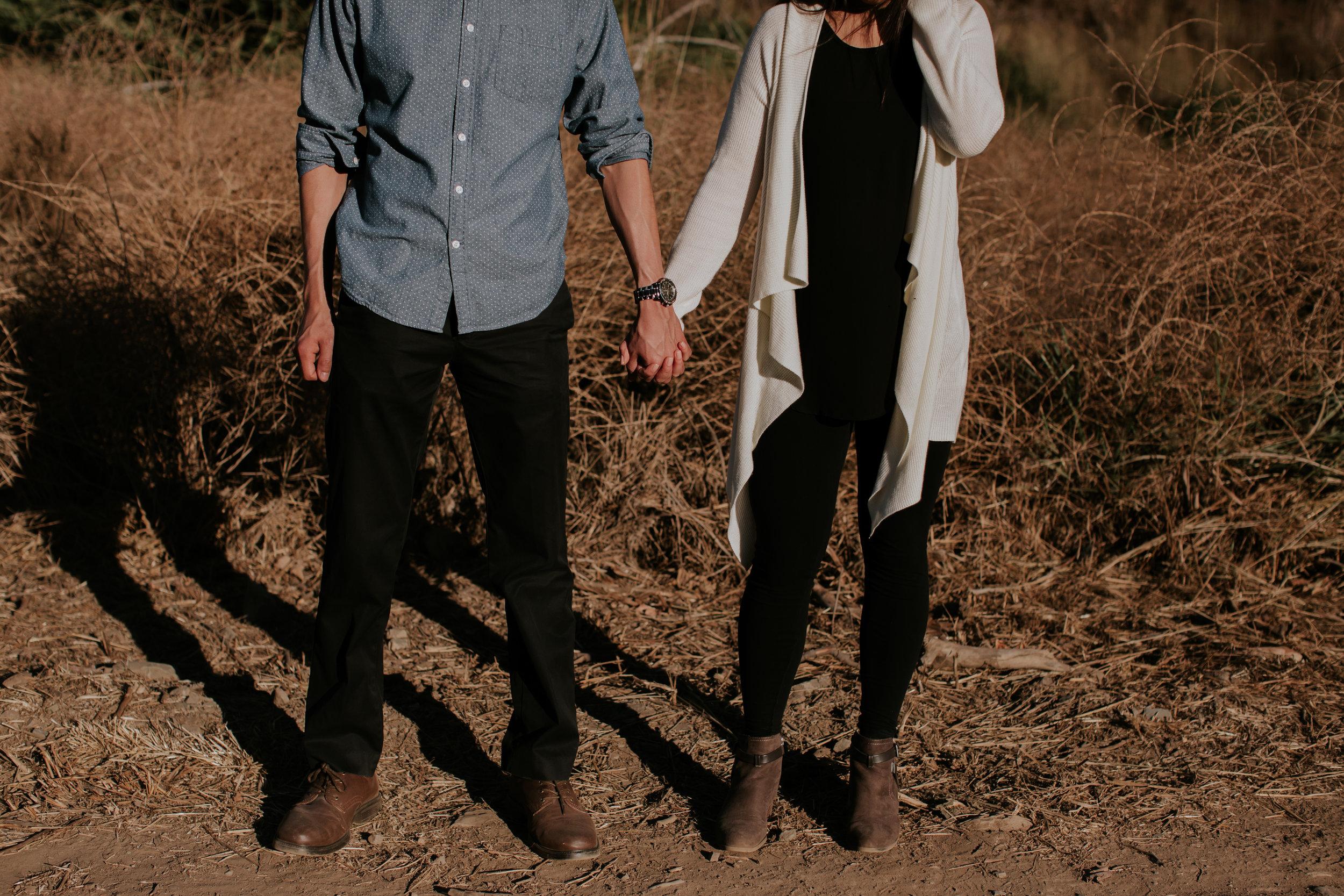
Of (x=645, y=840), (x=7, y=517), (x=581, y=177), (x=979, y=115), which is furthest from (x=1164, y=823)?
(x=7, y=517)

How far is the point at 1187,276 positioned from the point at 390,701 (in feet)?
10.0

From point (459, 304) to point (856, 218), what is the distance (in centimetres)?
77

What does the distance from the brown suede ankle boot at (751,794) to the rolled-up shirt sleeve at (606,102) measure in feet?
4.06

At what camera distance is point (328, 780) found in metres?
2.19

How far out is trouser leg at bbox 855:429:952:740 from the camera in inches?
83.1

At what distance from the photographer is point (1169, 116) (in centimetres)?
534

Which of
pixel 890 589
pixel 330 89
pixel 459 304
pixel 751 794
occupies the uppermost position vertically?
pixel 330 89


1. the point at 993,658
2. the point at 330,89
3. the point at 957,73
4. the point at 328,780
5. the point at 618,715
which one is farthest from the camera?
the point at 993,658

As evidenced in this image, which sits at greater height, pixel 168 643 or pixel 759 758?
pixel 759 758

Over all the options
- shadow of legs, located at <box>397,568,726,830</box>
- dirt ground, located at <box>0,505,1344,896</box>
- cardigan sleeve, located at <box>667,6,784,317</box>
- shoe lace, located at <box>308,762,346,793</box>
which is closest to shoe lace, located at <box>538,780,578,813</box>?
dirt ground, located at <box>0,505,1344,896</box>

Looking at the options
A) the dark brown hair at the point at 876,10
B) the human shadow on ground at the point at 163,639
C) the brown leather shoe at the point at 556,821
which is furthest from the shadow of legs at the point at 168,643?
the dark brown hair at the point at 876,10

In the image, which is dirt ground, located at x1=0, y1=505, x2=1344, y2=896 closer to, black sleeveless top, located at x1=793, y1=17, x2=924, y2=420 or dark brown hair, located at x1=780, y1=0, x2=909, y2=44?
black sleeveless top, located at x1=793, y1=17, x2=924, y2=420

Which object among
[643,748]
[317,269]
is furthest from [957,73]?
[643,748]

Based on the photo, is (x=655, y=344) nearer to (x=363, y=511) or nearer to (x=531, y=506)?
(x=531, y=506)
